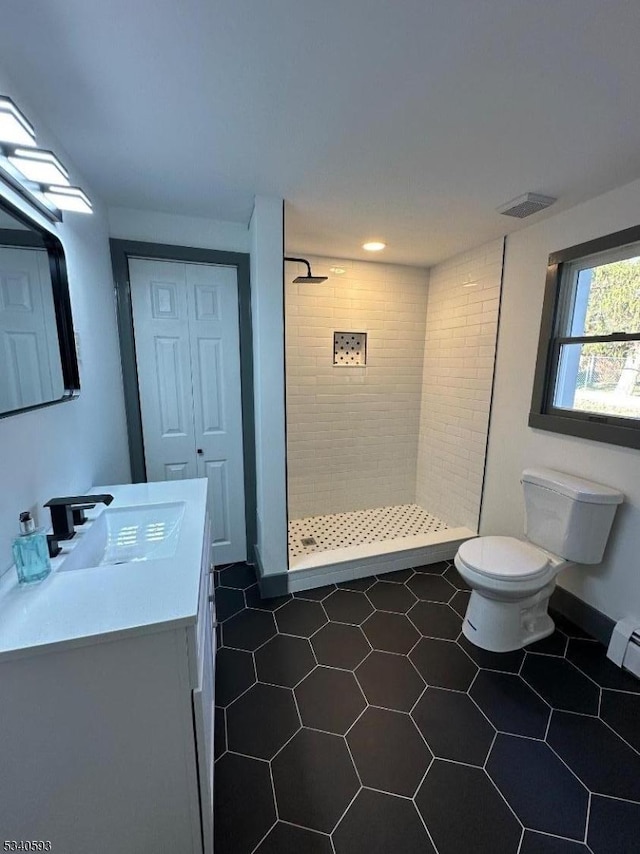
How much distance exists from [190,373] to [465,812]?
2352 millimetres

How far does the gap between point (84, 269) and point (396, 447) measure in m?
2.60

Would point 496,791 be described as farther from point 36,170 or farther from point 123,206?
point 123,206

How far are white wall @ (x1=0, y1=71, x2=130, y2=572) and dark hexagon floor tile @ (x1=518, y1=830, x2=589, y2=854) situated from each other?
68.5 inches

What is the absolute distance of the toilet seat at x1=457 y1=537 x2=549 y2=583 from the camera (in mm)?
1729

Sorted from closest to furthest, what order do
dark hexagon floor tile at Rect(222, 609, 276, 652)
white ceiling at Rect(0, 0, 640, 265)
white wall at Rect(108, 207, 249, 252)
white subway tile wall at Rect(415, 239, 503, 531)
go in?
1. white ceiling at Rect(0, 0, 640, 265)
2. dark hexagon floor tile at Rect(222, 609, 276, 652)
3. white wall at Rect(108, 207, 249, 252)
4. white subway tile wall at Rect(415, 239, 503, 531)

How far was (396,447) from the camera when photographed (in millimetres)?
3297

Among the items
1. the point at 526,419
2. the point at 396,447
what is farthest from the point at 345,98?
the point at 396,447

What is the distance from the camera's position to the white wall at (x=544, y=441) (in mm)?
1729

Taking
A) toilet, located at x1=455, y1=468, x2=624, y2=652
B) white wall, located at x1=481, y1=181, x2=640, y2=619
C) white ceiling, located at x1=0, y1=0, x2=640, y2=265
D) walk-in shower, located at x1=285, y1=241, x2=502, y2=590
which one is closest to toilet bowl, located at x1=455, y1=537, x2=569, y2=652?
toilet, located at x1=455, y1=468, x2=624, y2=652

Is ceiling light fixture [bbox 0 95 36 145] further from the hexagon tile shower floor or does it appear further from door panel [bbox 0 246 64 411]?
the hexagon tile shower floor

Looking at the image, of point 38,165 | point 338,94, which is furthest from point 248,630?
point 338,94

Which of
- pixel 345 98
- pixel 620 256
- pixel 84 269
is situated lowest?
pixel 84 269

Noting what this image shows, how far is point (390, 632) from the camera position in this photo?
1.94 metres

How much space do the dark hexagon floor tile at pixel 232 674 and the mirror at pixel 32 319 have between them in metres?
1.40
